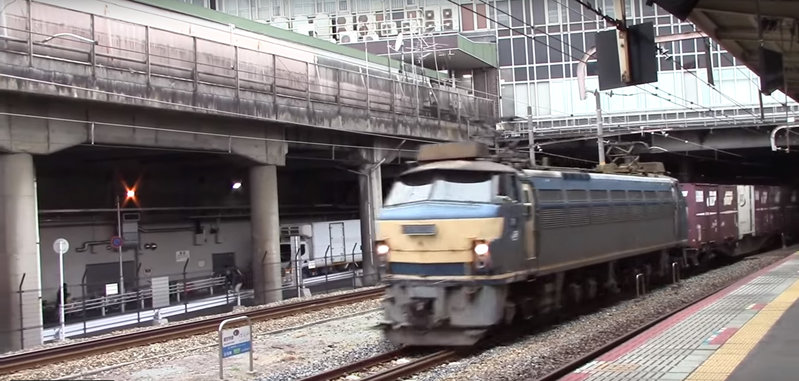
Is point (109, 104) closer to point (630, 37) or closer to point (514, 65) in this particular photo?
point (630, 37)

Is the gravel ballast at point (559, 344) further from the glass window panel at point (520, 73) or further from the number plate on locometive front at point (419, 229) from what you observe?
the glass window panel at point (520, 73)

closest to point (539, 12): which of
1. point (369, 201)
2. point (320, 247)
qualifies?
point (369, 201)

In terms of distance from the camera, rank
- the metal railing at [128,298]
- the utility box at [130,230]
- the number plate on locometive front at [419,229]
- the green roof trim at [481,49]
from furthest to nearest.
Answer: the green roof trim at [481,49], the utility box at [130,230], the metal railing at [128,298], the number plate on locometive front at [419,229]

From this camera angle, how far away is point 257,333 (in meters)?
15.0

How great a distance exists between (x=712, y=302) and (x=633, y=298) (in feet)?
10.4

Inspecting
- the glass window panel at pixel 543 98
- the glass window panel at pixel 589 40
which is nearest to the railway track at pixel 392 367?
the glass window panel at pixel 543 98

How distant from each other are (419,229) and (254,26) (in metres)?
19.5

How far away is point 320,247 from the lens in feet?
99.5

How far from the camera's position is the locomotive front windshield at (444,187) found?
11344 millimetres

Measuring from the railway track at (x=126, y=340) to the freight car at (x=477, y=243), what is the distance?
6242mm

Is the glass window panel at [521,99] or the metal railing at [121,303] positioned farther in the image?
the glass window panel at [521,99]

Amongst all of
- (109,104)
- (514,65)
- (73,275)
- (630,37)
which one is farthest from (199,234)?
(514,65)

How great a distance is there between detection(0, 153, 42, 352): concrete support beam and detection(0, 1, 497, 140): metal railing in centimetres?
266

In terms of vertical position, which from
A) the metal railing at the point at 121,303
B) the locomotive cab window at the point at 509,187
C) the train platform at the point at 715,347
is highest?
the locomotive cab window at the point at 509,187
